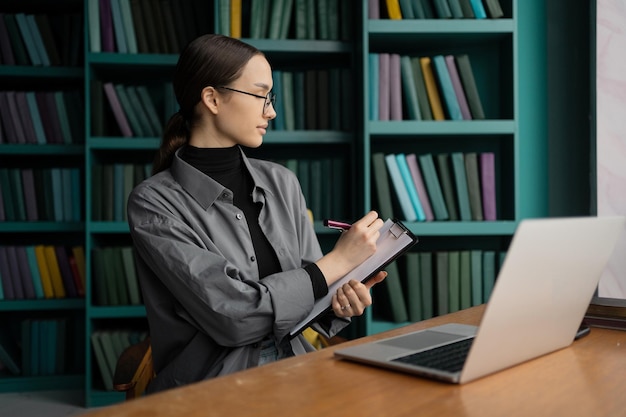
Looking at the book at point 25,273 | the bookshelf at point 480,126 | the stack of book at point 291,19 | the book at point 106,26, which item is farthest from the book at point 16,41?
the bookshelf at point 480,126

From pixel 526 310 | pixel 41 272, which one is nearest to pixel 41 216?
pixel 41 272

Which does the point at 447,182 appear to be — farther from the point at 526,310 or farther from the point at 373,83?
the point at 526,310

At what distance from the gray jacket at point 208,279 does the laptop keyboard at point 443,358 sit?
42cm

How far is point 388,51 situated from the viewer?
304 centimetres

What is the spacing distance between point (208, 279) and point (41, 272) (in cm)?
209

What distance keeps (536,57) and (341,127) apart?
3.14 ft

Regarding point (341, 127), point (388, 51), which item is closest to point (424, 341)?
point (341, 127)

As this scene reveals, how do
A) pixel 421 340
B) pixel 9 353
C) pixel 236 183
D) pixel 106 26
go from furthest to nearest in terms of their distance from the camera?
pixel 9 353 < pixel 106 26 < pixel 236 183 < pixel 421 340

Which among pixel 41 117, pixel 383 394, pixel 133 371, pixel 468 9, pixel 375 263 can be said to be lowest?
pixel 133 371

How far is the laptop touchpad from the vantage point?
97cm

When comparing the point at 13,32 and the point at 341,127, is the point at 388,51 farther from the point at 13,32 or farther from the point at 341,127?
the point at 13,32

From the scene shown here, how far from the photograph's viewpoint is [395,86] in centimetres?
276

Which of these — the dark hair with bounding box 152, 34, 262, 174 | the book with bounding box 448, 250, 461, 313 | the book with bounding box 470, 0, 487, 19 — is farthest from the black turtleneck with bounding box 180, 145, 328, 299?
the book with bounding box 470, 0, 487, 19

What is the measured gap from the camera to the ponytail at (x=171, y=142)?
1.59 meters
